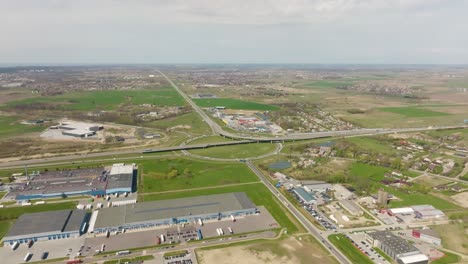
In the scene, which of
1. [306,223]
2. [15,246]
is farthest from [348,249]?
[15,246]

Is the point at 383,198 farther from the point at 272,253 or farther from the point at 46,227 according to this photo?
the point at 46,227

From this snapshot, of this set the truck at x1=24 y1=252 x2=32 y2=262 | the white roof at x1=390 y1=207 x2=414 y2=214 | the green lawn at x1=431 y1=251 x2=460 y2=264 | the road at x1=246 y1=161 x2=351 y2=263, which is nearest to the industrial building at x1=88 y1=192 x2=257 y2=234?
the road at x1=246 y1=161 x2=351 y2=263

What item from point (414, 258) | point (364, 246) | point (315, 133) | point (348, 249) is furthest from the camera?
point (315, 133)

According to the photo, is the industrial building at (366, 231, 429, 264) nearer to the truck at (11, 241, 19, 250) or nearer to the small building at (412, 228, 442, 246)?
the small building at (412, 228, 442, 246)

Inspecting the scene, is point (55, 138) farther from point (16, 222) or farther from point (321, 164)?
point (321, 164)

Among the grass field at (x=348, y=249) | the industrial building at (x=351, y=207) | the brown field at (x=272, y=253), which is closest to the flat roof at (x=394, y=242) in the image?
the grass field at (x=348, y=249)

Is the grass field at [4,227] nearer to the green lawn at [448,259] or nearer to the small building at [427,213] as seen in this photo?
the green lawn at [448,259]
